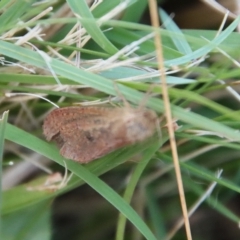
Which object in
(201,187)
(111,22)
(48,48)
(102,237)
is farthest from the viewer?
(102,237)

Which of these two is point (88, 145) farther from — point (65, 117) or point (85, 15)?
point (85, 15)

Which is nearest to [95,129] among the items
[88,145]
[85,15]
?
[88,145]

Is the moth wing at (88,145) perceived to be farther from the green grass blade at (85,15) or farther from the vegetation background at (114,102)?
the green grass blade at (85,15)

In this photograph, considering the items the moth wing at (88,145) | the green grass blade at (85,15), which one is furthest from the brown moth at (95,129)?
the green grass blade at (85,15)

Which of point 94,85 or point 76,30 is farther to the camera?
point 76,30

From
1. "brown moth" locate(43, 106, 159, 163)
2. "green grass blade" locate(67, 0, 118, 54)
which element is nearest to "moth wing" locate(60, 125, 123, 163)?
"brown moth" locate(43, 106, 159, 163)

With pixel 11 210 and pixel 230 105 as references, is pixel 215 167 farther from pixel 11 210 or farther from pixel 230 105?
pixel 11 210

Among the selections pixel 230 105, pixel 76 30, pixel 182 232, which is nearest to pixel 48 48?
pixel 76 30
